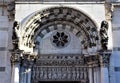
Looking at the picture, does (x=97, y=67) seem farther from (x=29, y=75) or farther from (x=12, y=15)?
(x=12, y=15)

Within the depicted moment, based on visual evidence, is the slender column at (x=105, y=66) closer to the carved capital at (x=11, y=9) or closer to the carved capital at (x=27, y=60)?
the carved capital at (x=27, y=60)

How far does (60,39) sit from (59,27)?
586mm

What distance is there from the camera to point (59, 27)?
13953mm

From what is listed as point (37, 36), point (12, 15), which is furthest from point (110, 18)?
point (12, 15)

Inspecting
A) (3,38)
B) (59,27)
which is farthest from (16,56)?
(59,27)

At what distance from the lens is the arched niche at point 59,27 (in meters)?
13.2

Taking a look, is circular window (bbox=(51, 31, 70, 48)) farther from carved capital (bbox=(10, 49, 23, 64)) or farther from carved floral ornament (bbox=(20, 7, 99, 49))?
carved capital (bbox=(10, 49, 23, 64))

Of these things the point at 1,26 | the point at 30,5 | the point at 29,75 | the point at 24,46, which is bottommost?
the point at 29,75

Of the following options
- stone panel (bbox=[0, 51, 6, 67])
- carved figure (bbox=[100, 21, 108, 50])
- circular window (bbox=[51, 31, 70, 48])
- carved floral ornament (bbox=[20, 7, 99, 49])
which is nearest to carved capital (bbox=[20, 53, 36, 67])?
carved floral ornament (bbox=[20, 7, 99, 49])

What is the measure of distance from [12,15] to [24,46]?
5.22 feet

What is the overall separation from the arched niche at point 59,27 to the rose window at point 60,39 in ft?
0.54

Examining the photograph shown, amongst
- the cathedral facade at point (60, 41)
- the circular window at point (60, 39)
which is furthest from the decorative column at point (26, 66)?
the circular window at point (60, 39)

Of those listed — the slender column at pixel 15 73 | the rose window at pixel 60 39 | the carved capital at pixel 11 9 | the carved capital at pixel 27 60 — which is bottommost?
the slender column at pixel 15 73

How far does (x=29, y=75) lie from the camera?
1298 centimetres
